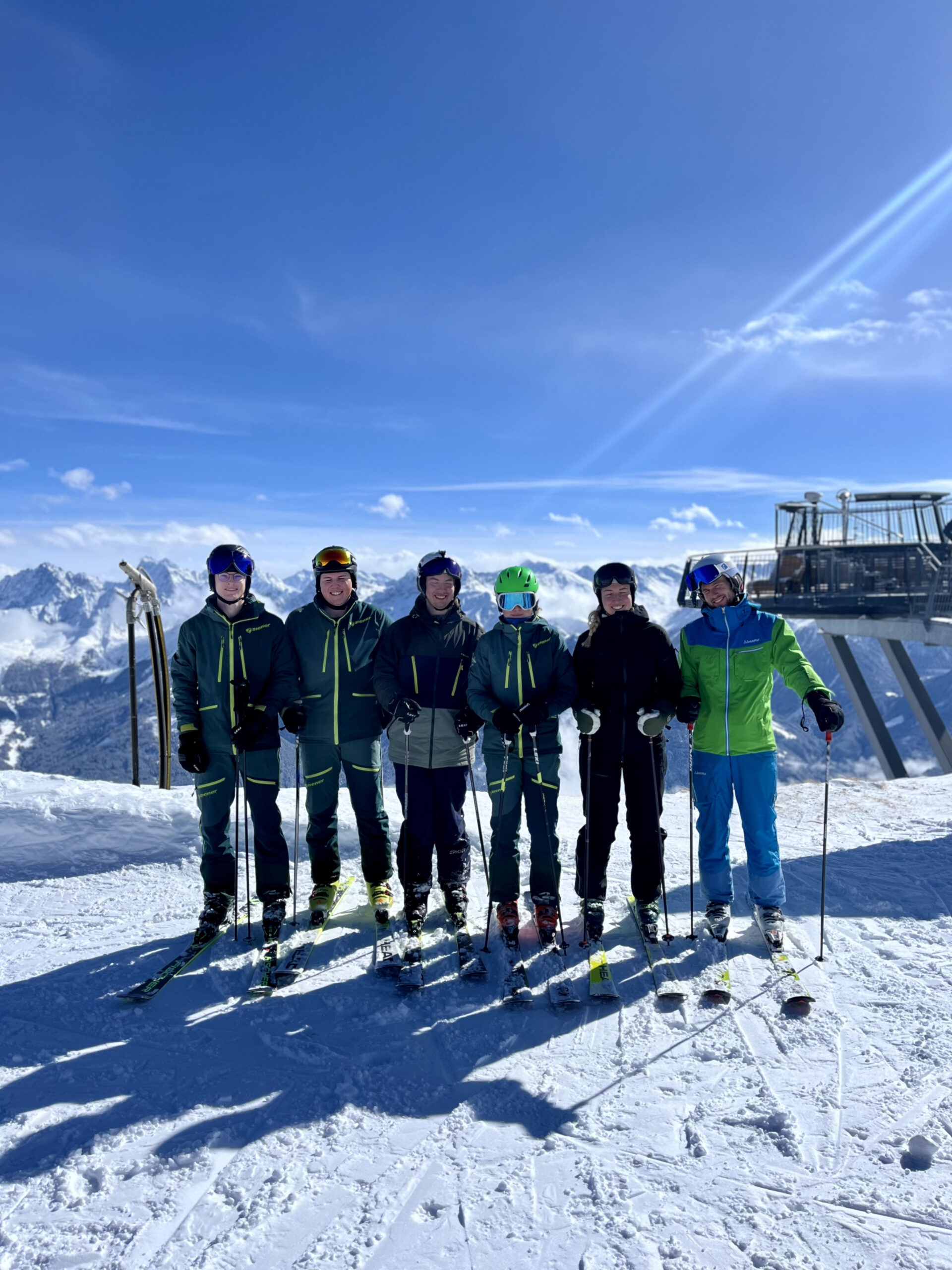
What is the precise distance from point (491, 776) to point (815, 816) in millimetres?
5377

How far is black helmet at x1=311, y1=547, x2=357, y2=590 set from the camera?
4.89 meters

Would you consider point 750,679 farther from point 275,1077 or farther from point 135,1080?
point 135,1080

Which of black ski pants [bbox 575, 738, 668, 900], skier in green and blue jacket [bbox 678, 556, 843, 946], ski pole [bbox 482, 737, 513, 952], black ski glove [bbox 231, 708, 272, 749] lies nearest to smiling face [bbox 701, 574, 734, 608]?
skier in green and blue jacket [bbox 678, 556, 843, 946]

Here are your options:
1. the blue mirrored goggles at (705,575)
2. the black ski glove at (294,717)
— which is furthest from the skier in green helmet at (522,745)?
the black ski glove at (294,717)

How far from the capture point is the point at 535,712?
4348mm

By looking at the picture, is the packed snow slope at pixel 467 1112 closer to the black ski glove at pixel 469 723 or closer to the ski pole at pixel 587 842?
the ski pole at pixel 587 842

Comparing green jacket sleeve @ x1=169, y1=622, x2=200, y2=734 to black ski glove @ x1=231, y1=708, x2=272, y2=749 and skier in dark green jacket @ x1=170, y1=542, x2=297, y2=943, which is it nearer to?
skier in dark green jacket @ x1=170, y1=542, x2=297, y2=943

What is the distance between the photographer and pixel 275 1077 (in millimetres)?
3314

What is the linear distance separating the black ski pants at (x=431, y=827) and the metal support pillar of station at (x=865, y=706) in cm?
1775

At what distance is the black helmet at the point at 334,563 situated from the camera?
192 inches

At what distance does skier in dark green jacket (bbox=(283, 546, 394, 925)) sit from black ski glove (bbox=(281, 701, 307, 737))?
175 millimetres

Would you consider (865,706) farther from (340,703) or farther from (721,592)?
(340,703)

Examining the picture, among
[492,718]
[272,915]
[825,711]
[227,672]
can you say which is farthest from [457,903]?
[825,711]

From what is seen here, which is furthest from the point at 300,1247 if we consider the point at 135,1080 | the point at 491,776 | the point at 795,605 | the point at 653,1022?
the point at 795,605
